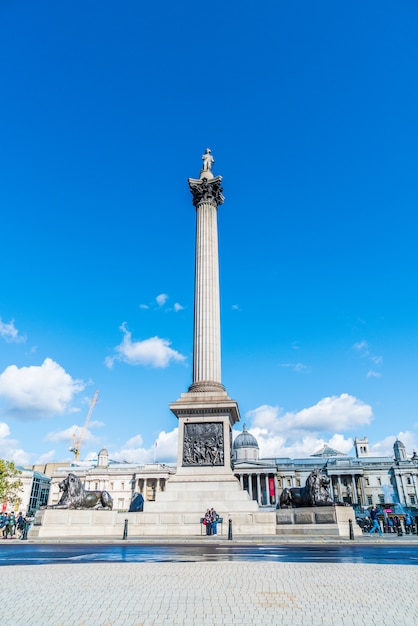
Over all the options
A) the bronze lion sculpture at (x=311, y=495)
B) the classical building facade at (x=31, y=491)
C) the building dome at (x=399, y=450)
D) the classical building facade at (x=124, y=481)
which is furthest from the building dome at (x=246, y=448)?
the bronze lion sculpture at (x=311, y=495)

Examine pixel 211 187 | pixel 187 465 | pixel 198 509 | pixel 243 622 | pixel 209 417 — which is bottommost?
pixel 243 622

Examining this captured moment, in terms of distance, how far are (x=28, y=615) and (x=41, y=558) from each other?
845 cm

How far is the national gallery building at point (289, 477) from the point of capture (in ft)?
361

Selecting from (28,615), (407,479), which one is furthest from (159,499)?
(407,479)

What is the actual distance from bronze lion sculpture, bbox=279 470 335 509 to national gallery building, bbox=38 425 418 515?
280ft

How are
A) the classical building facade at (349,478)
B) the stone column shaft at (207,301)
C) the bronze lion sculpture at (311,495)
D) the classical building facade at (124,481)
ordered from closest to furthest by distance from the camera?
the bronze lion sculpture at (311,495) < the stone column shaft at (207,301) < the classical building facade at (349,478) < the classical building facade at (124,481)

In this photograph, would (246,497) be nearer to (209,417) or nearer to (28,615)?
(209,417)

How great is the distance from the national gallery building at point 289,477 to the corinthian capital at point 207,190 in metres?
84.2

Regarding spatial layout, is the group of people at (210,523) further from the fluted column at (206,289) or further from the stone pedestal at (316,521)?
the fluted column at (206,289)

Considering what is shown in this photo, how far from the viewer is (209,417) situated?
1137 inches

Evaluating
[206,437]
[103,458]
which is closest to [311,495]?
[206,437]

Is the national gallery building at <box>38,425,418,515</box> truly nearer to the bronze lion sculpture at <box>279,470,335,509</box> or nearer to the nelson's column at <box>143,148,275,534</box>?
the nelson's column at <box>143,148,275,534</box>

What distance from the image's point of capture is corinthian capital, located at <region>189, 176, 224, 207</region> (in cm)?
3791

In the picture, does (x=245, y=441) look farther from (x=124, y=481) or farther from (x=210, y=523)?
(x=210, y=523)
